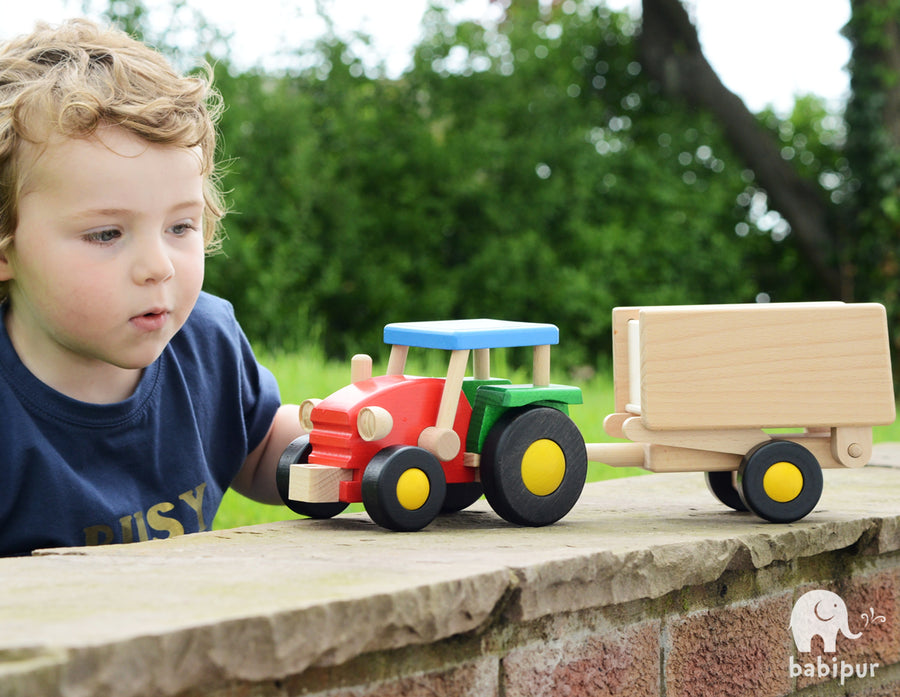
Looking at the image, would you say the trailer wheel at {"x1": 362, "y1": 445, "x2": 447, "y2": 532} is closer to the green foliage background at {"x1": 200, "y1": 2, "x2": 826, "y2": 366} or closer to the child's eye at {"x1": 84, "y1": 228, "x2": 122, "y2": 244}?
the child's eye at {"x1": 84, "y1": 228, "x2": 122, "y2": 244}

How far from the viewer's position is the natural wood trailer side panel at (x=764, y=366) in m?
1.63

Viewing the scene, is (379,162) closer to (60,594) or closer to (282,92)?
(282,92)

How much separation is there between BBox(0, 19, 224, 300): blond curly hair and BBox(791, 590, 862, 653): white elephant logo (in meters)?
1.24

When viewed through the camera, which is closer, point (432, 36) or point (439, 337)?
point (439, 337)

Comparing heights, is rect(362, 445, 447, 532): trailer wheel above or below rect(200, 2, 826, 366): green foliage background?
below

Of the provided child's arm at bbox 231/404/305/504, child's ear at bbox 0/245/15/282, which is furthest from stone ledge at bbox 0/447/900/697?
child's ear at bbox 0/245/15/282

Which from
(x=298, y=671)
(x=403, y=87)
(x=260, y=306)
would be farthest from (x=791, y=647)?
(x=403, y=87)

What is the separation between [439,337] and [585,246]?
6381 millimetres

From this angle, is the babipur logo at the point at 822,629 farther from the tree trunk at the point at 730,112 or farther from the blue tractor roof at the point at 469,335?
the tree trunk at the point at 730,112

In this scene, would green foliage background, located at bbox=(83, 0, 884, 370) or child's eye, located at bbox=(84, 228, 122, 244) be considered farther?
green foliage background, located at bbox=(83, 0, 884, 370)

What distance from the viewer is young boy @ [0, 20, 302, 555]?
1.55 m

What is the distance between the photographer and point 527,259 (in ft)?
25.4

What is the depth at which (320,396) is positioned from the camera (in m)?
3.61

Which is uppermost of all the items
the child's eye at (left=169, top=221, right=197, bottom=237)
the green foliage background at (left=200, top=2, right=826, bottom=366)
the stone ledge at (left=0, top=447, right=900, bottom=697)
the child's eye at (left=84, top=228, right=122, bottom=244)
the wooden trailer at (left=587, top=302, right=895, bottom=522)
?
the green foliage background at (left=200, top=2, right=826, bottom=366)
